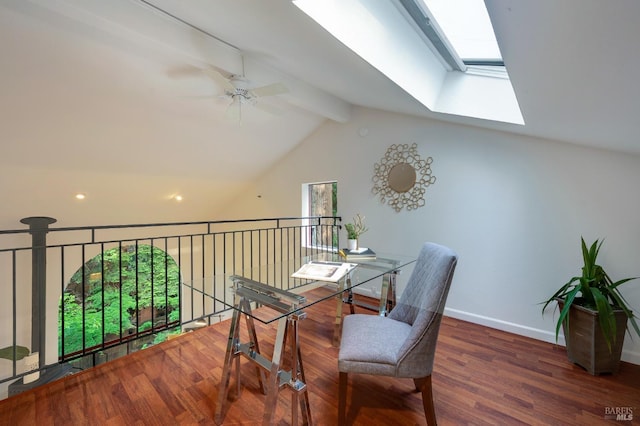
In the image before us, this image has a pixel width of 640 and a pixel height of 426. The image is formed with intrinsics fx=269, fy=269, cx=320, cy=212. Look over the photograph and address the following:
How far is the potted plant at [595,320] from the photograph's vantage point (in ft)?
6.07

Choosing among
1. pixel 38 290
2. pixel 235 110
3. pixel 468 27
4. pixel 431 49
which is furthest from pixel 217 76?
pixel 38 290

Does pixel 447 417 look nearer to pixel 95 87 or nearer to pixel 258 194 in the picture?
pixel 95 87

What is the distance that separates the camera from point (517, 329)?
256 cm

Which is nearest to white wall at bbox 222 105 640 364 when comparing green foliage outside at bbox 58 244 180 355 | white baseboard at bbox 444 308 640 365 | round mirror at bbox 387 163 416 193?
white baseboard at bbox 444 308 640 365

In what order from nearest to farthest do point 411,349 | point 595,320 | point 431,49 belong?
point 411,349 → point 595,320 → point 431,49

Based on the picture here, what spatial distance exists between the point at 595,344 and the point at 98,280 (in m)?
7.52

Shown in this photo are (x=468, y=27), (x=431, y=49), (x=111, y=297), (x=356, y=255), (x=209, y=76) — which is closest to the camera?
(x=468, y=27)

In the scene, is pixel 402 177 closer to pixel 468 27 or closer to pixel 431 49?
pixel 431 49

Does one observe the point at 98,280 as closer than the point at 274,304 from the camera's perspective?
No

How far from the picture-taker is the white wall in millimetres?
2152

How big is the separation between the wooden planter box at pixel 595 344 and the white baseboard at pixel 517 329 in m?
0.27

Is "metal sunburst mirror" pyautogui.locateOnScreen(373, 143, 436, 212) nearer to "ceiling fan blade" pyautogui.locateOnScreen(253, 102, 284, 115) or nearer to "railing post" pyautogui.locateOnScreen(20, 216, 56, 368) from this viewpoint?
"ceiling fan blade" pyautogui.locateOnScreen(253, 102, 284, 115)

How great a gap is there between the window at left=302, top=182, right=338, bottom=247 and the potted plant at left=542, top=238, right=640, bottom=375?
101 inches

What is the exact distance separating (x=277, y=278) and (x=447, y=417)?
128cm
